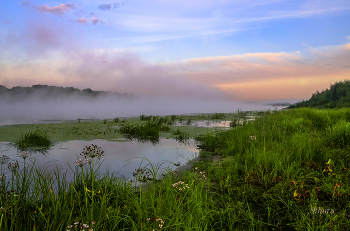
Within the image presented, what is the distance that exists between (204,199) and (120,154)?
399cm

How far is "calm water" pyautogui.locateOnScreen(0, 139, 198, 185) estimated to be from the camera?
525cm

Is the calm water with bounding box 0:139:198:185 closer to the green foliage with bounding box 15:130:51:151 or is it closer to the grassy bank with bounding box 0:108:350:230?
the green foliage with bounding box 15:130:51:151

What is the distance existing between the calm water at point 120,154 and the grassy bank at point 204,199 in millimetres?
1257

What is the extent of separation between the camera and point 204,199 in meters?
3.08

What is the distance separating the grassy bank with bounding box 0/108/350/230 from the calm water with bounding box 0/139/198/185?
126 cm

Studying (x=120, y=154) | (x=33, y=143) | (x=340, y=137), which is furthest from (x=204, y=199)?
(x=33, y=143)

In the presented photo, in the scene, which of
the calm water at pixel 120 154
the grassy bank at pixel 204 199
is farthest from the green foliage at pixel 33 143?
the grassy bank at pixel 204 199

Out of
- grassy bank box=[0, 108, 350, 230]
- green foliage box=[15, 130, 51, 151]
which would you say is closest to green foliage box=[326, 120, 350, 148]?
grassy bank box=[0, 108, 350, 230]

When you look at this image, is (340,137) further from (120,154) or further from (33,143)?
(33,143)

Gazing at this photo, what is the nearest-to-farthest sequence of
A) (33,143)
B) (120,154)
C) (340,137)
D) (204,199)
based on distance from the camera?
(204,199) → (340,137) → (120,154) → (33,143)

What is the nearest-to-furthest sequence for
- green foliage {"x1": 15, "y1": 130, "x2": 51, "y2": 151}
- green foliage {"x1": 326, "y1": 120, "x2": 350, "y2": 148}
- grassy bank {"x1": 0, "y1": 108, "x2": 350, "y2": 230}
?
1. grassy bank {"x1": 0, "y1": 108, "x2": 350, "y2": 230}
2. green foliage {"x1": 326, "y1": 120, "x2": 350, "y2": 148}
3. green foliage {"x1": 15, "y1": 130, "x2": 51, "y2": 151}

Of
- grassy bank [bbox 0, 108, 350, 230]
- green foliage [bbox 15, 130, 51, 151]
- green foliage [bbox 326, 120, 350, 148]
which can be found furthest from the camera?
green foliage [bbox 15, 130, 51, 151]

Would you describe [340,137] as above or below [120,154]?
above

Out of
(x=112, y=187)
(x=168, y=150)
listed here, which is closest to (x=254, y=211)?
(x=112, y=187)
